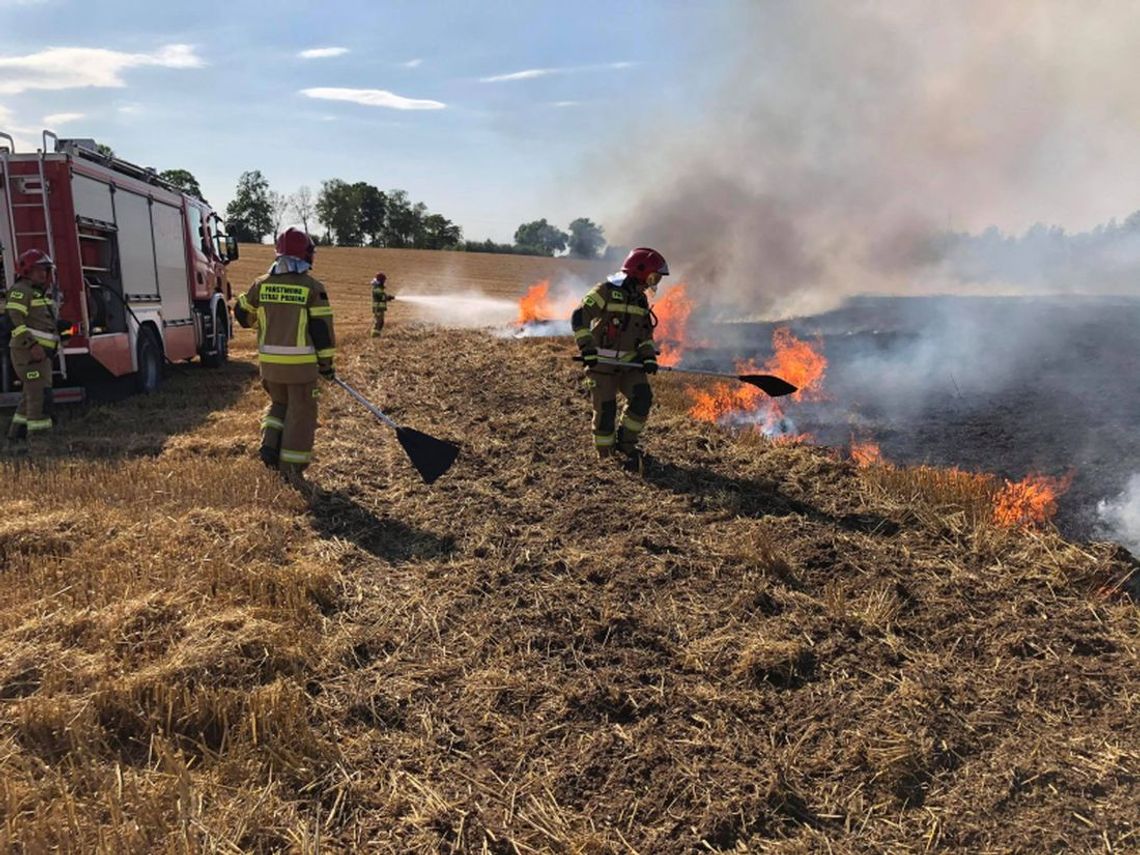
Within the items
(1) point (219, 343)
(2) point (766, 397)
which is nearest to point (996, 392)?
(2) point (766, 397)

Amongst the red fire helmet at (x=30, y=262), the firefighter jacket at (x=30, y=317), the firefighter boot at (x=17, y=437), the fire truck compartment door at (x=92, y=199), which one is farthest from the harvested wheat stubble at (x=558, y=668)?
the fire truck compartment door at (x=92, y=199)

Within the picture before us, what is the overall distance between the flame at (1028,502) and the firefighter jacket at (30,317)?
829 cm

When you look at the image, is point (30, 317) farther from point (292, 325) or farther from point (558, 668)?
point (558, 668)

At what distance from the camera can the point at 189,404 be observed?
980cm

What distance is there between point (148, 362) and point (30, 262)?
308cm

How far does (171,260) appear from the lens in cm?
1128

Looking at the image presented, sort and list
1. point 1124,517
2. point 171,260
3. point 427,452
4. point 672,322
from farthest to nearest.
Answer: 1. point 672,322
2. point 171,260
3. point 427,452
4. point 1124,517

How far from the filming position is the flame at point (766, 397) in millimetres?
8664

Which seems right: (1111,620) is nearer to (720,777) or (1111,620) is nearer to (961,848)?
(961,848)

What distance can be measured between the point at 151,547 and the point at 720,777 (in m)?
3.59

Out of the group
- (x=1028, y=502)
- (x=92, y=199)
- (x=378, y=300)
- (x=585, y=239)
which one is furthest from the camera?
(x=585, y=239)

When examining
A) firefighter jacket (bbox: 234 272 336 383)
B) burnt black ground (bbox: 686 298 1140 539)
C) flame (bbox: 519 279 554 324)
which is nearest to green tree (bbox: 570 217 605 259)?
flame (bbox: 519 279 554 324)

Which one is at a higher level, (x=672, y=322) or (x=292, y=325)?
(x=292, y=325)

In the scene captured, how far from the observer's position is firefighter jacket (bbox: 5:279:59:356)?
725cm
